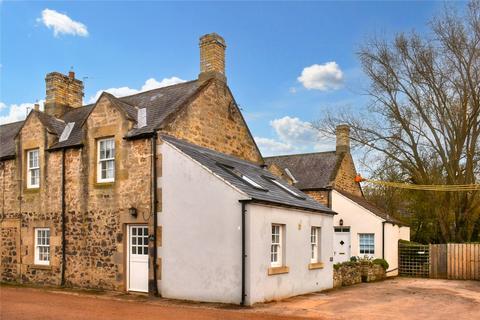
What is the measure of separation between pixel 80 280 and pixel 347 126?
19.3 meters

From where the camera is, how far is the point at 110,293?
15.8 metres

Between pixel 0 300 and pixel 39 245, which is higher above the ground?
pixel 39 245

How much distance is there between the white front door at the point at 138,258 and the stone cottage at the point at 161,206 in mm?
32

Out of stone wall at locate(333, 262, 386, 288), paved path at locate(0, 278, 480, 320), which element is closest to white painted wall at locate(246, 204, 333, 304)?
paved path at locate(0, 278, 480, 320)

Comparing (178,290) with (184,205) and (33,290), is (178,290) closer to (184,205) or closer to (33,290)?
(184,205)

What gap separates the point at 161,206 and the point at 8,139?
11871 millimetres

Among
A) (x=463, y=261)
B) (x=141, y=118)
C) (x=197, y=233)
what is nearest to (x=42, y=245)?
(x=141, y=118)

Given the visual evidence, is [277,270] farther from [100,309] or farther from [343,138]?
[343,138]

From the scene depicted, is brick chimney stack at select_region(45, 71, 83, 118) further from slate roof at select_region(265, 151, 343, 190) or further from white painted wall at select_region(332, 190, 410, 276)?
white painted wall at select_region(332, 190, 410, 276)

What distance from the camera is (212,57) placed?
19250 millimetres

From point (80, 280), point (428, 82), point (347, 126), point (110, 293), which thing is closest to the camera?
point (110, 293)

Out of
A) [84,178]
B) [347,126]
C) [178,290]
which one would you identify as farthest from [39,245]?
[347,126]

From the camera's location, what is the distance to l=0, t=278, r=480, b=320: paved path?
38.6 feet

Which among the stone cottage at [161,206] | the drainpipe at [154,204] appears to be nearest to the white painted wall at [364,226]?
the stone cottage at [161,206]
